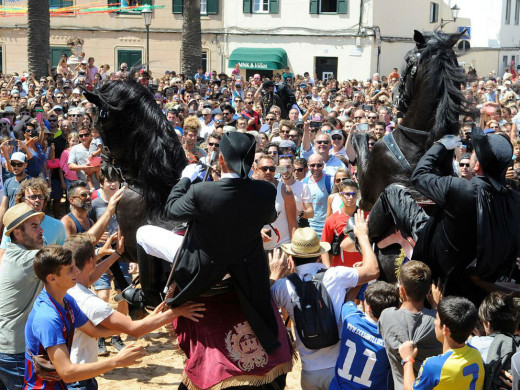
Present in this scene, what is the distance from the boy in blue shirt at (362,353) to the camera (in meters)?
4.42

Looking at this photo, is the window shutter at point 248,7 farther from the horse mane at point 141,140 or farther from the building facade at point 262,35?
the horse mane at point 141,140

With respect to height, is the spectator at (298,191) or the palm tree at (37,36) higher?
the palm tree at (37,36)

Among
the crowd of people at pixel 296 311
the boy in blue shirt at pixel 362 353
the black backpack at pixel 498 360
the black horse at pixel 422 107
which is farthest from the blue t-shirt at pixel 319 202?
the black backpack at pixel 498 360

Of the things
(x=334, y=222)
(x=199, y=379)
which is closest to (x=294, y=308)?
(x=199, y=379)

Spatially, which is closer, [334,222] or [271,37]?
[334,222]

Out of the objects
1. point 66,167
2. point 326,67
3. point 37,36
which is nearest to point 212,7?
point 326,67

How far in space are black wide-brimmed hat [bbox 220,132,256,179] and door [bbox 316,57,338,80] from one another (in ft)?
107

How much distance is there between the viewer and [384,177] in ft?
18.3

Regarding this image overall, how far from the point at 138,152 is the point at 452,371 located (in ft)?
8.69

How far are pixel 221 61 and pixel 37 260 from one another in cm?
3421

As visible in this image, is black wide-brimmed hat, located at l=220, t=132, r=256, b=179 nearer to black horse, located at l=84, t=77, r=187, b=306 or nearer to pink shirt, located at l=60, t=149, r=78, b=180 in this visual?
black horse, located at l=84, t=77, r=187, b=306

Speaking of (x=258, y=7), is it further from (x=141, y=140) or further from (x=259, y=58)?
(x=141, y=140)

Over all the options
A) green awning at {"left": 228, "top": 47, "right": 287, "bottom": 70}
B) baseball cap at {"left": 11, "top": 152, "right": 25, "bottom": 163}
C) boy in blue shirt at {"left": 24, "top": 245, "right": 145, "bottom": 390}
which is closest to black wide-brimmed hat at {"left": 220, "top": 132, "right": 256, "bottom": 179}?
boy in blue shirt at {"left": 24, "top": 245, "right": 145, "bottom": 390}

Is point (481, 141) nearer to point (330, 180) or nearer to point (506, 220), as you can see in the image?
point (506, 220)
